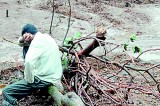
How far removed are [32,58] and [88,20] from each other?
8.53 metres

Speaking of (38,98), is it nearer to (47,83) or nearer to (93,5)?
(47,83)

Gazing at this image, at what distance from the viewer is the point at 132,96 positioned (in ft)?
24.6

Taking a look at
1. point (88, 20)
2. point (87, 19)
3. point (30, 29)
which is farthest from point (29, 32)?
point (87, 19)

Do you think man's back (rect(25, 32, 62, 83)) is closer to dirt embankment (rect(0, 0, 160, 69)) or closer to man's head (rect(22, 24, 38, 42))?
man's head (rect(22, 24, 38, 42))

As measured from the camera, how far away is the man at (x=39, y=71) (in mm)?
6125

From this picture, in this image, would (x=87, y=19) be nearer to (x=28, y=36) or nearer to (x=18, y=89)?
(x=28, y=36)

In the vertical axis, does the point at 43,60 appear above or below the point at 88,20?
above

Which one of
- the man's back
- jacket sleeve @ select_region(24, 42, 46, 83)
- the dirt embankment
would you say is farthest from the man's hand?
the dirt embankment

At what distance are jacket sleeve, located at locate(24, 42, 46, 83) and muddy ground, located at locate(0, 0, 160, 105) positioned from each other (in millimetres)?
4234

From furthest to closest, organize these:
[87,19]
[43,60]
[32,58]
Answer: [87,19]
[43,60]
[32,58]

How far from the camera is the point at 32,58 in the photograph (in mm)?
5961

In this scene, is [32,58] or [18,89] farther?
[18,89]

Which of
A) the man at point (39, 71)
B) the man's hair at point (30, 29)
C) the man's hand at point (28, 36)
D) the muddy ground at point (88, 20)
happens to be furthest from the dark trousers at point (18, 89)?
the muddy ground at point (88, 20)

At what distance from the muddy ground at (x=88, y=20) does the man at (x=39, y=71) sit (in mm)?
4026
